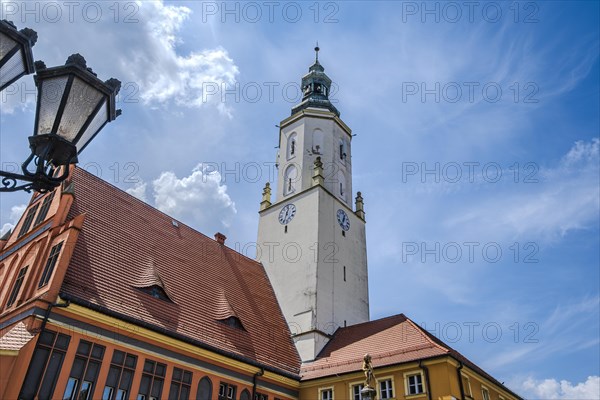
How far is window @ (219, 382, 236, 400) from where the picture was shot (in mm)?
16953

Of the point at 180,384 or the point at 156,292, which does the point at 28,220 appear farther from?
the point at 180,384

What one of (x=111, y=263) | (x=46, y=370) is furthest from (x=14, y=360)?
(x=111, y=263)

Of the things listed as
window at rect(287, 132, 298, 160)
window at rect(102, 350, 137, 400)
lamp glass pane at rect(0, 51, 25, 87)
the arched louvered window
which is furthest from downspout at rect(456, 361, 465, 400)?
window at rect(287, 132, 298, 160)

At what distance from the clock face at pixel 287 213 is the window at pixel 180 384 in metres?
12.4

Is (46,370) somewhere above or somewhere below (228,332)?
below

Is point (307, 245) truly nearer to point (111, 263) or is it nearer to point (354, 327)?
point (354, 327)

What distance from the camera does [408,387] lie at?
17.1 m

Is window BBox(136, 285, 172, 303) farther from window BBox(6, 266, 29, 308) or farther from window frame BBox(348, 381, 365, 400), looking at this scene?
window frame BBox(348, 381, 365, 400)

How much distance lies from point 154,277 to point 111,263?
1.67 m

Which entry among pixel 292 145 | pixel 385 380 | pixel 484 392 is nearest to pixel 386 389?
pixel 385 380

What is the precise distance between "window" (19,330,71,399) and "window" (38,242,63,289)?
175cm

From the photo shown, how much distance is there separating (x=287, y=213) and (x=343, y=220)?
130 inches

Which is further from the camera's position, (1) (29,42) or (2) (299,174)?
(2) (299,174)

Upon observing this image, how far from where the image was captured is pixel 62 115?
4.26 m
